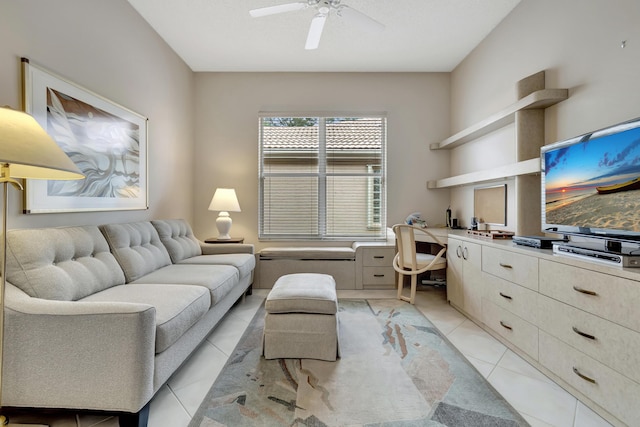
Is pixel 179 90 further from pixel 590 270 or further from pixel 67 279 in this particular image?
pixel 590 270

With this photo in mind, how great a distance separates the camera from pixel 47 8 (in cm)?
197

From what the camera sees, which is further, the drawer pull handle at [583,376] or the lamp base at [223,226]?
the lamp base at [223,226]

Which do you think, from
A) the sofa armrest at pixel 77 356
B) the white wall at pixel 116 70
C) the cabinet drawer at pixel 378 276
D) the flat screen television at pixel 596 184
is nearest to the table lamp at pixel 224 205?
the white wall at pixel 116 70

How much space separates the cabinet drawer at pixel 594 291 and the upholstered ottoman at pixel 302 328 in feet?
4.27

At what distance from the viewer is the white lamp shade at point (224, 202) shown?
151 inches

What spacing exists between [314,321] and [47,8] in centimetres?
265

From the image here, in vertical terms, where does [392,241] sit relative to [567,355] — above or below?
above

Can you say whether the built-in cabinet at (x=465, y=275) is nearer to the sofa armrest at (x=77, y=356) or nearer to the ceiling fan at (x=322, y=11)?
the ceiling fan at (x=322, y=11)

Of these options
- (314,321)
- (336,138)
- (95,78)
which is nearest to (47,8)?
(95,78)

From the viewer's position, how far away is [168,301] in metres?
1.76

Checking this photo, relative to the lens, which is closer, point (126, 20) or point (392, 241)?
point (126, 20)

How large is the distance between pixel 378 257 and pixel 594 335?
2.43 m

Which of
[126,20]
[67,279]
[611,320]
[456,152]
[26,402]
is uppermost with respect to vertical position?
[126,20]

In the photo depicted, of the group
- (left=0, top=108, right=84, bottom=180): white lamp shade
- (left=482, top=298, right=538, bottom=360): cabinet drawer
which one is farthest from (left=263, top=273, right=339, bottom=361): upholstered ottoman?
(left=0, top=108, right=84, bottom=180): white lamp shade
